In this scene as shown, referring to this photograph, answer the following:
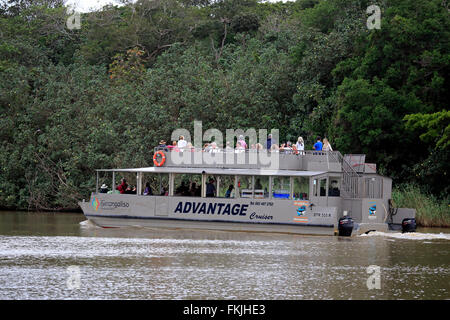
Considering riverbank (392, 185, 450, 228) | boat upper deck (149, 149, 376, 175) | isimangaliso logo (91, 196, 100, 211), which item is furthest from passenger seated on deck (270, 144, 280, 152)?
isimangaliso logo (91, 196, 100, 211)

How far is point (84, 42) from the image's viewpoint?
2450 inches

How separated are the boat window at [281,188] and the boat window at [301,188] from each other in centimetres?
27

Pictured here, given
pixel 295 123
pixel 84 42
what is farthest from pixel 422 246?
pixel 84 42

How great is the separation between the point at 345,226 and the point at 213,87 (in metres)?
19.5

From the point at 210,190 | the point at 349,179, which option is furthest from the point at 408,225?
the point at 210,190

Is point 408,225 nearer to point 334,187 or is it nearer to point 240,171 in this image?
point 334,187

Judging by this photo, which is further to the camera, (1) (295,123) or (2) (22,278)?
(1) (295,123)

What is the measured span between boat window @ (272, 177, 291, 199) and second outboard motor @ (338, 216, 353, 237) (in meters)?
2.35

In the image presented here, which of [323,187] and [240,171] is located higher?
[240,171]

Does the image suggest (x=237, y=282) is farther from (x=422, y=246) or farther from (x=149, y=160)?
(x=149, y=160)

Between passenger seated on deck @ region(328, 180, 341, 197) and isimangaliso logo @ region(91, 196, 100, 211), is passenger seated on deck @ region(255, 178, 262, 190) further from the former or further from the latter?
isimangaliso logo @ region(91, 196, 100, 211)

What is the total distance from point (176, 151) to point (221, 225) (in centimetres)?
380

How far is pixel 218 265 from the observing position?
19.5m

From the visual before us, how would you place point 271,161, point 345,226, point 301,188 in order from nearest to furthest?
point 345,226
point 301,188
point 271,161
